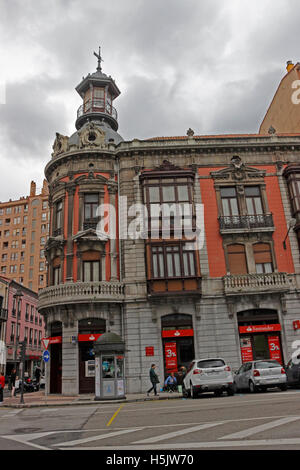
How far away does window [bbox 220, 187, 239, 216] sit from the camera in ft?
91.0

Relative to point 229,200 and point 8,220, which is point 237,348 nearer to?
point 229,200

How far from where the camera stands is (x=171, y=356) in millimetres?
24734

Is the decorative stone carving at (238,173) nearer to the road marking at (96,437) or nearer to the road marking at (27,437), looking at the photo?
the road marking at (96,437)

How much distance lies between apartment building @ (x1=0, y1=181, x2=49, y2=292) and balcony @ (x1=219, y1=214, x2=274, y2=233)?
179 feet

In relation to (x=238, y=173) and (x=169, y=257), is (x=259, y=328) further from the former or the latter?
(x=238, y=173)

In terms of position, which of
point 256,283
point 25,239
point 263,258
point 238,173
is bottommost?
point 256,283

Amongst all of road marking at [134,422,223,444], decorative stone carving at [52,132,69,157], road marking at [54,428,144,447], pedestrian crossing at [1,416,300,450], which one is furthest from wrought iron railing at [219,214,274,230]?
road marking at [54,428,144,447]

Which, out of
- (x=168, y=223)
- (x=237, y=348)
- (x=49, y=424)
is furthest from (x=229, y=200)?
(x=49, y=424)

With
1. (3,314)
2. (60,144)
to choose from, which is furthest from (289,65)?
(3,314)

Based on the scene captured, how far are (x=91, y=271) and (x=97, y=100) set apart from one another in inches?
683

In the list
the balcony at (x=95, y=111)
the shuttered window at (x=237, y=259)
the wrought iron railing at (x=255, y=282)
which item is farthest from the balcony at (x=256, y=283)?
the balcony at (x=95, y=111)

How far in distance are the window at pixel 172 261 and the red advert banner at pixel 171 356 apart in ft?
14.2

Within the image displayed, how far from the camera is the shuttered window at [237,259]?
26.5 metres
